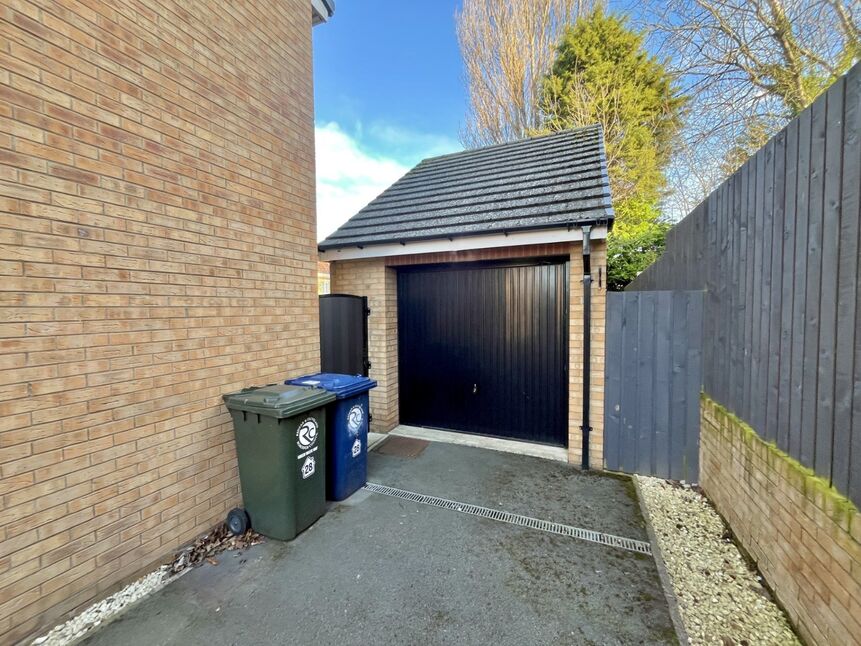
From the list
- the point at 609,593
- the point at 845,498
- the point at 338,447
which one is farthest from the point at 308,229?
the point at 845,498

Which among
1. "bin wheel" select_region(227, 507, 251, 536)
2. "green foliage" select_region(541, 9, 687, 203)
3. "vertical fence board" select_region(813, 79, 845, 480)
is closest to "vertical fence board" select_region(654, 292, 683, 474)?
"vertical fence board" select_region(813, 79, 845, 480)

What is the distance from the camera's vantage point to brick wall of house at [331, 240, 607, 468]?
14.2ft

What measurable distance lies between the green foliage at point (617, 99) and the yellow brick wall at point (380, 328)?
416 inches

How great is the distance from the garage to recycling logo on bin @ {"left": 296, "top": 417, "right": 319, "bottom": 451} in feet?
7.88

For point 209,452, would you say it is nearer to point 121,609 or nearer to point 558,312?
point 121,609

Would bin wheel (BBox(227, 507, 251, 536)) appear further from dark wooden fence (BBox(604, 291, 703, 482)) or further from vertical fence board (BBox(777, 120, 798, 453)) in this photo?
vertical fence board (BBox(777, 120, 798, 453))

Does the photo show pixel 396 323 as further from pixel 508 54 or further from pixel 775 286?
pixel 508 54

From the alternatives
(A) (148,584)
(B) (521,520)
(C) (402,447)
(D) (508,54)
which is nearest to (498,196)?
(C) (402,447)

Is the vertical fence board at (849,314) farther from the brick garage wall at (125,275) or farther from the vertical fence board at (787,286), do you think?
the brick garage wall at (125,275)

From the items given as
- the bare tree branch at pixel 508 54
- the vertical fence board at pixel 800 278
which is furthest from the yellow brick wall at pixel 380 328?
the bare tree branch at pixel 508 54

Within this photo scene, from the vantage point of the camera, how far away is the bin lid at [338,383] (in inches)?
137

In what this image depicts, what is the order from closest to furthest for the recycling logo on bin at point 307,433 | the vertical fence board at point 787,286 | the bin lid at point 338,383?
the vertical fence board at point 787,286, the recycling logo on bin at point 307,433, the bin lid at point 338,383

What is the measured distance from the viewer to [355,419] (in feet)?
12.3

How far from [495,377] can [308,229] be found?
3293 millimetres
